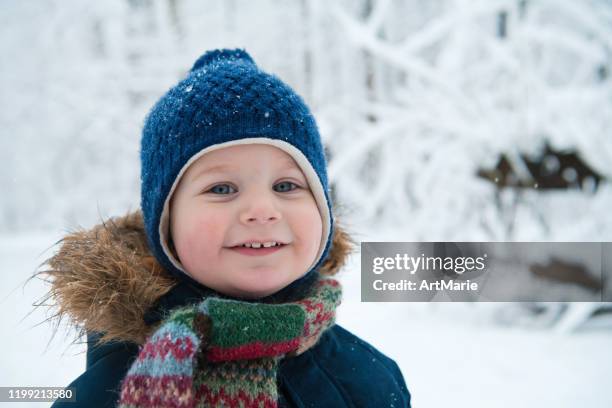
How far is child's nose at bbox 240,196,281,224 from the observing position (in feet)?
2.56

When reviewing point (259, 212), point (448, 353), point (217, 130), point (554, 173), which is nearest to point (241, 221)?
point (259, 212)

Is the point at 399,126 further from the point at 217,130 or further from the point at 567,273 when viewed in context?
the point at 217,130

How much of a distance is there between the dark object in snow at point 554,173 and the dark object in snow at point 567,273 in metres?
0.61

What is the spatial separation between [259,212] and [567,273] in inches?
99.3

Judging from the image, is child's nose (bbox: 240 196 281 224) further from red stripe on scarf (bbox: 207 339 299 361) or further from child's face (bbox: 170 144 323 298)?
red stripe on scarf (bbox: 207 339 299 361)

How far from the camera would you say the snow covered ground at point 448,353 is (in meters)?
1.81

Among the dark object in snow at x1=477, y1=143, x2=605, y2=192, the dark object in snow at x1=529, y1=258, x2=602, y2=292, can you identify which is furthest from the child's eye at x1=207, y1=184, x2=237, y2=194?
the dark object in snow at x1=477, y1=143, x2=605, y2=192

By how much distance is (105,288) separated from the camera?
2.68ft

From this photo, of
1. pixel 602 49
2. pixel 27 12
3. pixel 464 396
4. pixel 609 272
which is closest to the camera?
pixel 464 396

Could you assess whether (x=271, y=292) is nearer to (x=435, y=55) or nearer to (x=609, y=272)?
(x=609, y=272)

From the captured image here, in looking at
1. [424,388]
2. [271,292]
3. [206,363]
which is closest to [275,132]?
[271,292]

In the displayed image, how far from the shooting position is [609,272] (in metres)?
2.68

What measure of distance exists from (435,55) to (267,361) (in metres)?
4.44

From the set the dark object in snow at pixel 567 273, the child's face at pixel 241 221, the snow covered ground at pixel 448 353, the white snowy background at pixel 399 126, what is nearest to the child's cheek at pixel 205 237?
the child's face at pixel 241 221
